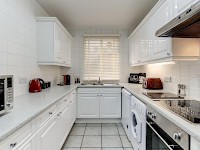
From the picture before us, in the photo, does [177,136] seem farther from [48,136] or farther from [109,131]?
[109,131]

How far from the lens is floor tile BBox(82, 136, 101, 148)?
2.72 meters

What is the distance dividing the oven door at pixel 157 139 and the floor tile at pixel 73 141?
1.32 m

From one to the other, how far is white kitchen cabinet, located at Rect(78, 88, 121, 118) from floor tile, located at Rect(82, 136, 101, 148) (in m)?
0.83

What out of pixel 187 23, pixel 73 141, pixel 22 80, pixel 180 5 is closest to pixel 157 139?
pixel 187 23

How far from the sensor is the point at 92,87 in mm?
3818

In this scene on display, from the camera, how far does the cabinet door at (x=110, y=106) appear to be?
380 cm

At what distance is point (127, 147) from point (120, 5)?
234 cm

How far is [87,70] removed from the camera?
4.49m

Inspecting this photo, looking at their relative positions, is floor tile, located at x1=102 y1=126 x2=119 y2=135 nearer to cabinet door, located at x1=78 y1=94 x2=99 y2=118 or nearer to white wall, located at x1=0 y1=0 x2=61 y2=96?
cabinet door, located at x1=78 y1=94 x2=99 y2=118

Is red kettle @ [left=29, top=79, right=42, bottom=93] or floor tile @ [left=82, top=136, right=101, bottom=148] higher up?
red kettle @ [left=29, top=79, right=42, bottom=93]

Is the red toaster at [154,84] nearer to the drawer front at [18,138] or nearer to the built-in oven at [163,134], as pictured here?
the built-in oven at [163,134]

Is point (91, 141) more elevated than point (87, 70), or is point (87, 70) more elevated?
point (87, 70)

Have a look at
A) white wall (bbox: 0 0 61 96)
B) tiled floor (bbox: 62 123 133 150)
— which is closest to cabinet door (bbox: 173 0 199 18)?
white wall (bbox: 0 0 61 96)

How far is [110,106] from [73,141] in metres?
1.23
